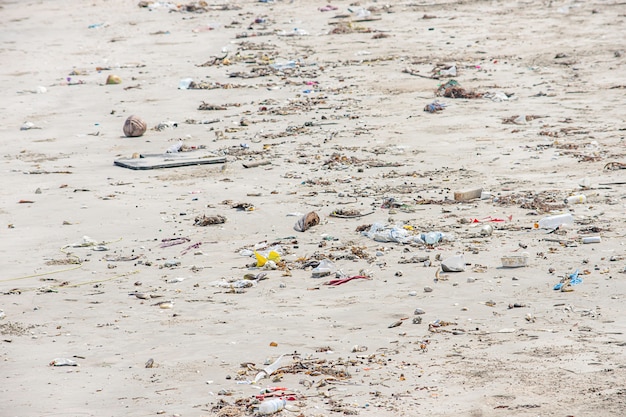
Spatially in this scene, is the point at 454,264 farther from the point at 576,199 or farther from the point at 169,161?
the point at 169,161

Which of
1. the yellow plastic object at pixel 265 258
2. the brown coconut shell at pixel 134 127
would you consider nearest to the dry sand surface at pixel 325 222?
the yellow plastic object at pixel 265 258

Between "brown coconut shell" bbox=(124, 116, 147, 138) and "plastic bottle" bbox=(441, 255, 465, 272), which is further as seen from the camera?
"brown coconut shell" bbox=(124, 116, 147, 138)

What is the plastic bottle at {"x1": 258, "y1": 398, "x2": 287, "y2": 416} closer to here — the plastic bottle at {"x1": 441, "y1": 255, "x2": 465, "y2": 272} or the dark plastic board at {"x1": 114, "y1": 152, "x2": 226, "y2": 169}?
the plastic bottle at {"x1": 441, "y1": 255, "x2": 465, "y2": 272}

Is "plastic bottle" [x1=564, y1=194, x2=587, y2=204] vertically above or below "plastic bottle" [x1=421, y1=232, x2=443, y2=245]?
below

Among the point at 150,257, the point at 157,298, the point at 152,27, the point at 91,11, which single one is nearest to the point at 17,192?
the point at 150,257

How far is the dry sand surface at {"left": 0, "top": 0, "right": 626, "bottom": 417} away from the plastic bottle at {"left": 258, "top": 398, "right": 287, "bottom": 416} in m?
0.06

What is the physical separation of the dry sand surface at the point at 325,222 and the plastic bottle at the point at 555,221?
0.31ft

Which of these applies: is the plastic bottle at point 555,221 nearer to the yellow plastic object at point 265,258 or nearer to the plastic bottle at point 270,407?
the yellow plastic object at point 265,258

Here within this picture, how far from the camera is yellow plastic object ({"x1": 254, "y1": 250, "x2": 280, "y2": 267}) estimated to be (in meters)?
7.32

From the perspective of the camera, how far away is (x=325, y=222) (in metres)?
8.33

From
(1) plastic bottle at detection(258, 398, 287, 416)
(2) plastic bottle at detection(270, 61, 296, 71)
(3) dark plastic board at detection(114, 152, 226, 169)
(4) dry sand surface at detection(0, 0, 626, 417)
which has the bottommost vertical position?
(2) plastic bottle at detection(270, 61, 296, 71)

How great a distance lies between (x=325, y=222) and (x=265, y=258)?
3.41ft

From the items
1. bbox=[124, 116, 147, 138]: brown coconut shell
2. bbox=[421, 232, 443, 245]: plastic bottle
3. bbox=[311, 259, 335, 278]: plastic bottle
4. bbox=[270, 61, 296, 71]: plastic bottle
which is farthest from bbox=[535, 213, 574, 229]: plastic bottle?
bbox=[270, 61, 296, 71]: plastic bottle

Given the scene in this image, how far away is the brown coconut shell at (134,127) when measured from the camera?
39.2 ft
